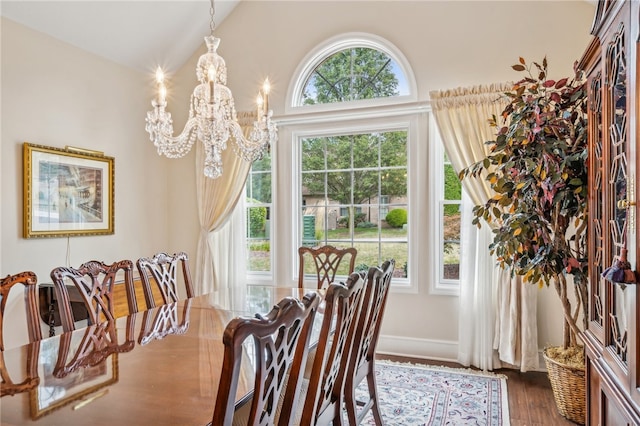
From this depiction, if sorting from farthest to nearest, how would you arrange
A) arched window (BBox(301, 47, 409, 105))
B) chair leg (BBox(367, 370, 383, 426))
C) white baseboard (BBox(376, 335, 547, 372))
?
arched window (BBox(301, 47, 409, 105)) → white baseboard (BBox(376, 335, 547, 372)) → chair leg (BBox(367, 370, 383, 426))

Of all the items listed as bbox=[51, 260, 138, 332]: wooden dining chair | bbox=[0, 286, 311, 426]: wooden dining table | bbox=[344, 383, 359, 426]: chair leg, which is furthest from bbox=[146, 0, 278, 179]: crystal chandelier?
bbox=[344, 383, 359, 426]: chair leg

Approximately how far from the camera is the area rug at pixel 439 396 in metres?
2.68

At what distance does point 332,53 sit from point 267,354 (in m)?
3.67

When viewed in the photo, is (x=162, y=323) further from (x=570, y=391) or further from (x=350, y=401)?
(x=570, y=391)

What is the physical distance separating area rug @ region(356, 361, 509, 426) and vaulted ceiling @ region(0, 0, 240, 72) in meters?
3.74

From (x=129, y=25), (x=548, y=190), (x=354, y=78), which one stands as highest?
(x=129, y=25)

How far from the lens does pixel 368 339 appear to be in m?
2.21

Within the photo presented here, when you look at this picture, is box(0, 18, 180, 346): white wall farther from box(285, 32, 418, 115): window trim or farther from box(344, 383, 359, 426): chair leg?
box(344, 383, 359, 426): chair leg

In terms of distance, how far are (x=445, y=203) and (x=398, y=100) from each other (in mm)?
1043

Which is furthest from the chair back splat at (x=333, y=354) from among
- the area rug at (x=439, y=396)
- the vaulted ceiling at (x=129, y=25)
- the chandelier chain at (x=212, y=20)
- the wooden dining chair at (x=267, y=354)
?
the chandelier chain at (x=212, y=20)

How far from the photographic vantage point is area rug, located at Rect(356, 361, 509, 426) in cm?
268

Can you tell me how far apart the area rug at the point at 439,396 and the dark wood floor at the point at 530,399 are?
0.19 ft

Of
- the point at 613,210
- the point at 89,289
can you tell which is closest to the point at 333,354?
the point at 613,210

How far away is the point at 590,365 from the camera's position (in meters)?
1.84
